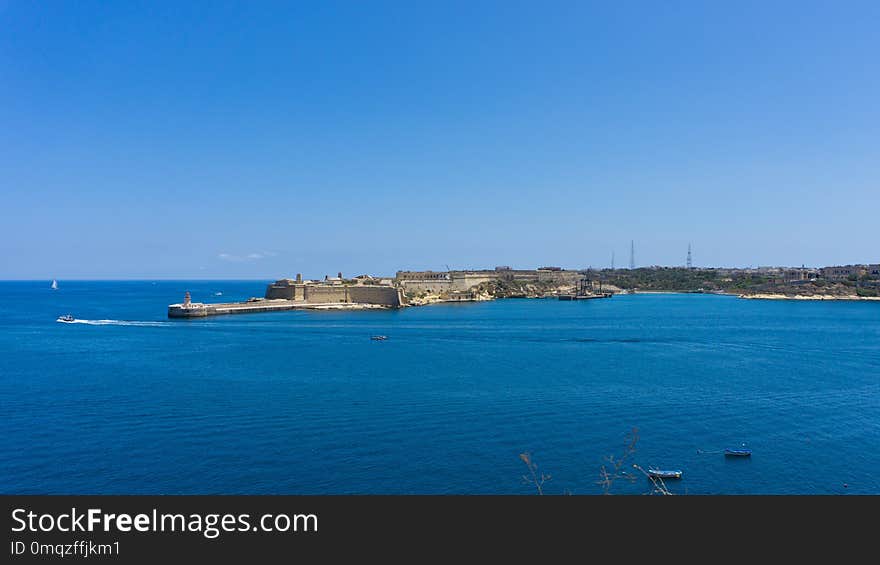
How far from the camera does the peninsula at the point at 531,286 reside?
191ft

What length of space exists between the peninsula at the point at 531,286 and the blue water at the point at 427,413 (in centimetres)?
2489

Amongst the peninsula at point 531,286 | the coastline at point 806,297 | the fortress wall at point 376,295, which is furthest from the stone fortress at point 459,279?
the coastline at point 806,297

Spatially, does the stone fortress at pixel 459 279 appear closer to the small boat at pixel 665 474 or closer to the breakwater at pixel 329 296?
the breakwater at pixel 329 296

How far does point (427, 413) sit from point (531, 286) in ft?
245

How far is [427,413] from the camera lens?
15.5 meters

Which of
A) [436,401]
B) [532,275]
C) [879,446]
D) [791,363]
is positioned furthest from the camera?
[532,275]

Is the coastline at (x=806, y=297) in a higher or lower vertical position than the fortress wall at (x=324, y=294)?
lower

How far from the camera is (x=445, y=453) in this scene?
12117 millimetres

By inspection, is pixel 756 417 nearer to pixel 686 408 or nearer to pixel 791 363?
pixel 686 408

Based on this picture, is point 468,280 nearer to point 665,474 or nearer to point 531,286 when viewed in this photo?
point 531,286

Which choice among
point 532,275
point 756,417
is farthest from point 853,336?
point 532,275
